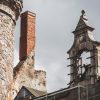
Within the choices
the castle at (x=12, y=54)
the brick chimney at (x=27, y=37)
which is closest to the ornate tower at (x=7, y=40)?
the castle at (x=12, y=54)

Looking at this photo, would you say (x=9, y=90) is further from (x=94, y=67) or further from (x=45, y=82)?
(x=45, y=82)

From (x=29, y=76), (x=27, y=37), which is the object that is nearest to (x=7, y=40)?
(x=27, y=37)

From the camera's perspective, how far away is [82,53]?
1808 centimetres

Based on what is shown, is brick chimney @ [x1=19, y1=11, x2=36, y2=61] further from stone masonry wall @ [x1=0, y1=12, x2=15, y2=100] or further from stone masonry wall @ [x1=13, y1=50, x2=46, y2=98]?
stone masonry wall @ [x1=0, y1=12, x2=15, y2=100]

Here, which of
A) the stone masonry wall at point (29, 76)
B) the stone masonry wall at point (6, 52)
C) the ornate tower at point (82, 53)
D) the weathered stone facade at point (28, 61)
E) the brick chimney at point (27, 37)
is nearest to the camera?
the stone masonry wall at point (6, 52)

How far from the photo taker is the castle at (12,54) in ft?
22.0

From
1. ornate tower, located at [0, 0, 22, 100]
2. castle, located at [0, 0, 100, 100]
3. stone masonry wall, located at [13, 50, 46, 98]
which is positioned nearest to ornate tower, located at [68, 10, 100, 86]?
castle, located at [0, 0, 100, 100]

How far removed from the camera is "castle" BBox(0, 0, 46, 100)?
671 cm

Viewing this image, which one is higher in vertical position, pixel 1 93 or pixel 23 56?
pixel 23 56

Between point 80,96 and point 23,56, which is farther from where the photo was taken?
point 23,56

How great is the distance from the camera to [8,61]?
6797 millimetres

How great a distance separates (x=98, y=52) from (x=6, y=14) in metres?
10.6

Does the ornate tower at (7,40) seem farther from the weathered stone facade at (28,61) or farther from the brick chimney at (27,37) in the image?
the brick chimney at (27,37)

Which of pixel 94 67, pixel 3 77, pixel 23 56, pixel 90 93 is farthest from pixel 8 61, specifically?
pixel 23 56
